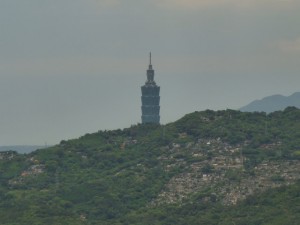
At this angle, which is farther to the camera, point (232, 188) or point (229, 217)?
point (232, 188)

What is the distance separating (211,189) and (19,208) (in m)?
32.3

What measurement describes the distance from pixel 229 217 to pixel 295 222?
1320 cm

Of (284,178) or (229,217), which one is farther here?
(284,178)

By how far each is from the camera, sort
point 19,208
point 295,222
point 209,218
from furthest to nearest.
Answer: point 19,208 < point 209,218 < point 295,222

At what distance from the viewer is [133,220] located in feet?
602

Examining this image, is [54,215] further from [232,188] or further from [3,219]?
[232,188]

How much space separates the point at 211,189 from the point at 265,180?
31.2 feet

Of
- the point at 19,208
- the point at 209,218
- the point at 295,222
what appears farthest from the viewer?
the point at 19,208

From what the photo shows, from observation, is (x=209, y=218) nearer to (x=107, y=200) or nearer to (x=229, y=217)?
(x=229, y=217)

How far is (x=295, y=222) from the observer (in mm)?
163875

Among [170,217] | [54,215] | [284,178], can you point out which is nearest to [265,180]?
[284,178]

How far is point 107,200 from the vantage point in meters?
199

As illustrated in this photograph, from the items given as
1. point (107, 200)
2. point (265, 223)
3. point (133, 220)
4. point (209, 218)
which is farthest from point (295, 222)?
point (107, 200)

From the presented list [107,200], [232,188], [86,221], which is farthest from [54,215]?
[232,188]
